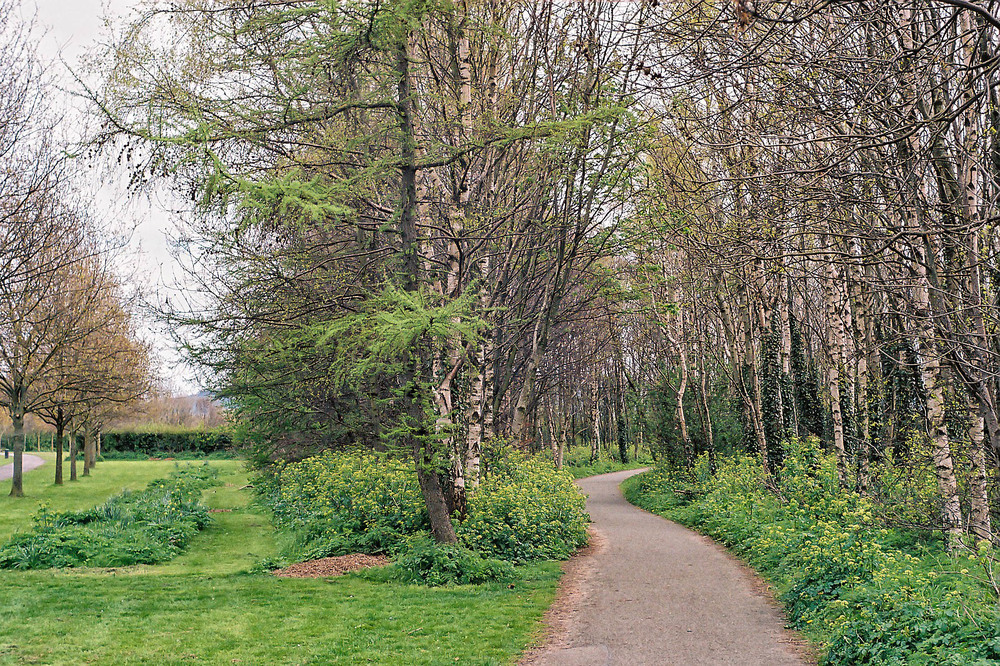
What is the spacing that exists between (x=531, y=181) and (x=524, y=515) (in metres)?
5.21

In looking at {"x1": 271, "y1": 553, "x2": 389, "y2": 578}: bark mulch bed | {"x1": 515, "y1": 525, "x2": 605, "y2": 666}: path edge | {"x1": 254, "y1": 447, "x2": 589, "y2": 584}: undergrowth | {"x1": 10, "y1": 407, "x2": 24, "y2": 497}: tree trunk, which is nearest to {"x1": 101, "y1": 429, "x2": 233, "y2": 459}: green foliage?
{"x1": 10, "y1": 407, "x2": 24, "y2": 497}: tree trunk

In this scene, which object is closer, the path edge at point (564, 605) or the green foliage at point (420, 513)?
the path edge at point (564, 605)

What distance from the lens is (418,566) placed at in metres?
10.0

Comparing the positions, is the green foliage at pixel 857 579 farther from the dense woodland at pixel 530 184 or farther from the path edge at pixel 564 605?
the path edge at pixel 564 605

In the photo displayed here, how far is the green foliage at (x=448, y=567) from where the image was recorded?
32.3 feet

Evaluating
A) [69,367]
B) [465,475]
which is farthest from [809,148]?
[69,367]

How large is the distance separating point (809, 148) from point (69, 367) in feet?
70.2

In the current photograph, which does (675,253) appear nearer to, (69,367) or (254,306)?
(254,306)

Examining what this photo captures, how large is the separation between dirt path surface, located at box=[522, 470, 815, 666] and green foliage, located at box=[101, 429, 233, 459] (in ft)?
150

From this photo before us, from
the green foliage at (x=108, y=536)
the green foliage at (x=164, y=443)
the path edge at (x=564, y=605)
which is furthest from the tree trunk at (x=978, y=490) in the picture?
the green foliage at (x=164, y=443)

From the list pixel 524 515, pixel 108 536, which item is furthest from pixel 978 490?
pixel 108 536

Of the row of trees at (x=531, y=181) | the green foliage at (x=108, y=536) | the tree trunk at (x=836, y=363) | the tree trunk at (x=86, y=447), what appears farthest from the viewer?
the tree trunk at (x=86, y=447)

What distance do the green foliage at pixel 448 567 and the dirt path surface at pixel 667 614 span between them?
1.12 meters

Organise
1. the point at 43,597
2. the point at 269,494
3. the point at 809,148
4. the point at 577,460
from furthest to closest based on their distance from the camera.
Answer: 1. the point at 577,460
2. the point at 269,494
3. the point at 809,148
4. the point at 43,597
